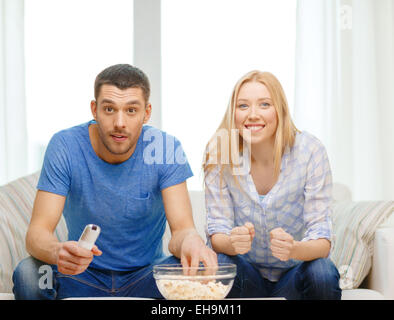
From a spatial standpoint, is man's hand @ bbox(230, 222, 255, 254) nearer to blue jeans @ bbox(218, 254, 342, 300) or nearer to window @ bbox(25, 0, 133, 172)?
blue jeans @ bbox(218, 254, 342, 300)

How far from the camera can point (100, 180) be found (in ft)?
3.29

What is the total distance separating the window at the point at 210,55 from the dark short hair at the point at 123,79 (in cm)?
24

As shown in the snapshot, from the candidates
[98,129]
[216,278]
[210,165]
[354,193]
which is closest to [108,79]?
[98,129]

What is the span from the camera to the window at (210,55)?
121cm

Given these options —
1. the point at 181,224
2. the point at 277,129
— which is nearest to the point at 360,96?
the point at 277,129

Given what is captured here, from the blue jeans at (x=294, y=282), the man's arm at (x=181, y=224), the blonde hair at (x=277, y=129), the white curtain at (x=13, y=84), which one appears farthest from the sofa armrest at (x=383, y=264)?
the white curtain at (x=13, y=84)

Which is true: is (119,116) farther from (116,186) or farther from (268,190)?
(268,190)

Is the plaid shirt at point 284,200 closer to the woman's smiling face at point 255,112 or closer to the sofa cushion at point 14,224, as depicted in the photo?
the woman's smiling face at point 255,112

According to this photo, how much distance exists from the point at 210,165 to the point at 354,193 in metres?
0.66

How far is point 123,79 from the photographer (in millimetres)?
941

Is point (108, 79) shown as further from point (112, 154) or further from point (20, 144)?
point (20, 144)

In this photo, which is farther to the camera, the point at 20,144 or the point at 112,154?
the point at 20,144
